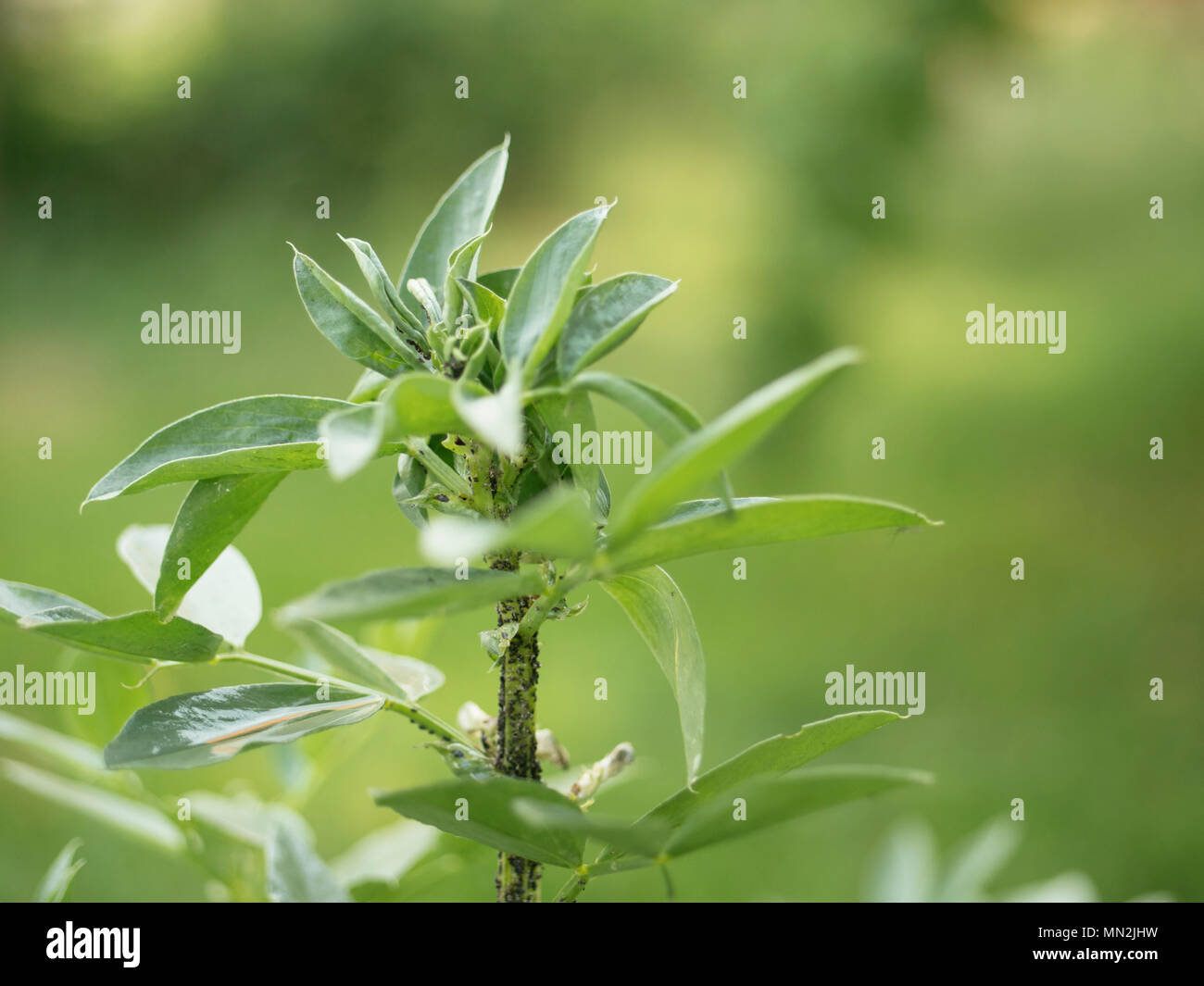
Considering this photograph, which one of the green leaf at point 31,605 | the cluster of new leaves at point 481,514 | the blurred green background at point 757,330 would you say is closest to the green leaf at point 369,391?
the cluster of new leaves at point 481,514

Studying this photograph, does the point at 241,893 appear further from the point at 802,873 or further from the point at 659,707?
the point at 659,707

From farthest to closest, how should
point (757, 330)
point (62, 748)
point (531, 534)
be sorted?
point (757, 330)
point (62, 748)
point (531, 534)

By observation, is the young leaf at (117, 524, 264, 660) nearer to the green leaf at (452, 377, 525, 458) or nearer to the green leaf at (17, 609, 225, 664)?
the green leaf at (17, 609, 225, 664)

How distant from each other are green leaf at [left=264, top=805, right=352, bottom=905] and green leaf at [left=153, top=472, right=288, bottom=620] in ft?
0.31

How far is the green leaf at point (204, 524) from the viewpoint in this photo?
317mm

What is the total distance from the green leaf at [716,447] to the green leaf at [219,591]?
0.66 feet

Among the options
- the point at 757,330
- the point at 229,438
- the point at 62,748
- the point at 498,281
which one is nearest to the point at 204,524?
the point at 229,438

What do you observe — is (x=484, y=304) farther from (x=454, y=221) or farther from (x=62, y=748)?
(x=62, y=748)

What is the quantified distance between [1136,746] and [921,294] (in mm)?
1870

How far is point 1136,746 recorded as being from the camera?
188 centimetres

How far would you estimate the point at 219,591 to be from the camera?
41cm

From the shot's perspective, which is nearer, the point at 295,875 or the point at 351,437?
the point at 351,437

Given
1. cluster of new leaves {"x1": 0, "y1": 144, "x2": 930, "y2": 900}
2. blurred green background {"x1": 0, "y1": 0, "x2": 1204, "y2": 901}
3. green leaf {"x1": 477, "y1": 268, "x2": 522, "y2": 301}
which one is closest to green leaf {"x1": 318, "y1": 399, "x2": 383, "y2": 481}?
cluster of new leaves {"x1": 0, "y1": 144, "x2": 930, "y2": 900}

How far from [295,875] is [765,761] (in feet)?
0.54
